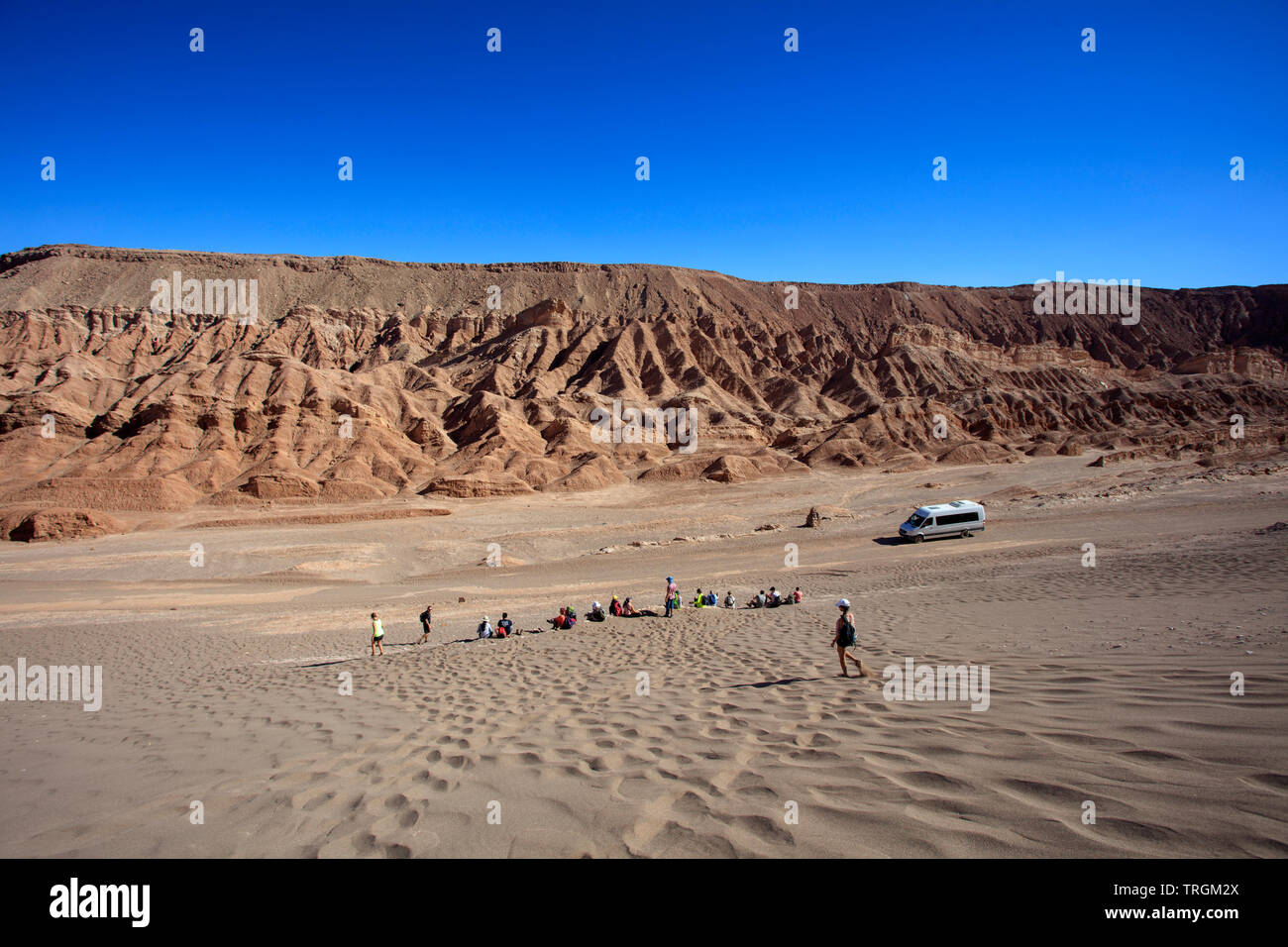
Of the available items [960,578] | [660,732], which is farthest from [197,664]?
[960,578]

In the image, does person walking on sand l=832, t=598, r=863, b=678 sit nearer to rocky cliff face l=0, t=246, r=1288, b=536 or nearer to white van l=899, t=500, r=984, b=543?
white van l=899, t=500, r=984, b=543

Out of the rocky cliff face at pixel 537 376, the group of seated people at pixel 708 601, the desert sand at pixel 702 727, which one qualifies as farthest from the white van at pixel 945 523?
the rocky cliff face at pixel 537 376

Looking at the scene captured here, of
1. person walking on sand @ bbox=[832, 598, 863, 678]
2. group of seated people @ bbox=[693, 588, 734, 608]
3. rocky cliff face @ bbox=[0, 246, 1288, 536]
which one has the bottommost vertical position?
group of seated people @ bbox=[693, 588, 734, 608]

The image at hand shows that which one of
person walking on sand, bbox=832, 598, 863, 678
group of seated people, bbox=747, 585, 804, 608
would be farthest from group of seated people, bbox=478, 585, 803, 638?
person walking on sand, bbox=832, 598, 863, 678

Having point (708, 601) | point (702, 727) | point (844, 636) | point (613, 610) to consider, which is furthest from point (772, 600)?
point (702, 727)

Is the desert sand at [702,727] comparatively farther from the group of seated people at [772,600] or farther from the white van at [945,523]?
the white van at [945,523]

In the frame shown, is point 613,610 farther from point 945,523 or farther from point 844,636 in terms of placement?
point 945,523
